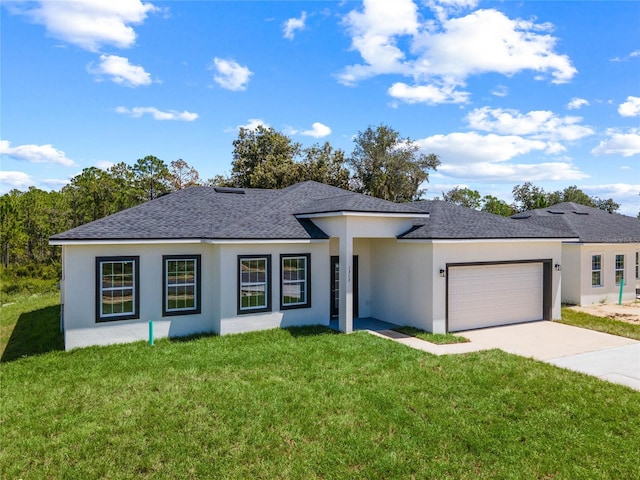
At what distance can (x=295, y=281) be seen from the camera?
13.2 metres

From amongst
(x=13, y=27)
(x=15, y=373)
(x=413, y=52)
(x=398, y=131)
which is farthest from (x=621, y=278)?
(x=398, y=131)

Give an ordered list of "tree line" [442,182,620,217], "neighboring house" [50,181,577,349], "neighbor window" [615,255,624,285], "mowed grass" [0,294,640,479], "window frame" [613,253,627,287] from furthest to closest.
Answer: "tree line" [442,182,620,217] → "neighbor window" [615,255,624,285] → "window frame" [613,253,627,287] → "neighboring house" [50,181,577,349] → "mowed grass" [0,294,640,479]

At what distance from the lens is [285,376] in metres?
8.59

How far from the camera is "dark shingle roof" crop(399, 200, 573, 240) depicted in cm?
1277

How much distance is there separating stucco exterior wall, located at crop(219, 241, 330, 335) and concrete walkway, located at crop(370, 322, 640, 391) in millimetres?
2308

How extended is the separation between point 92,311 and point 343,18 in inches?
485

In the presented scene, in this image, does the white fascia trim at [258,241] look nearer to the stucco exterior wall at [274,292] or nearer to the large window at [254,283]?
the stucco exterior wall at [274,292]

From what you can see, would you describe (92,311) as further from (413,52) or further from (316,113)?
(316,113)

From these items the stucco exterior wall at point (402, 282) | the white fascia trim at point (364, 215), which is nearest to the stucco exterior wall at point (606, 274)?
the white fascia trim at point (364, 215)

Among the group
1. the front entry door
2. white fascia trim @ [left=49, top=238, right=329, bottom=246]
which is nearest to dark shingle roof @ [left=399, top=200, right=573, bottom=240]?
the front entry door

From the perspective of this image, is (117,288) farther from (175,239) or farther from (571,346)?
(571,346)

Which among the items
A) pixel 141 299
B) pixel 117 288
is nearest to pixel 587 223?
pixel 141 299

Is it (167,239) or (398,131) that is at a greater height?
(398,131)

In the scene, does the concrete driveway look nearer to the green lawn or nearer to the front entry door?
the green lawn
